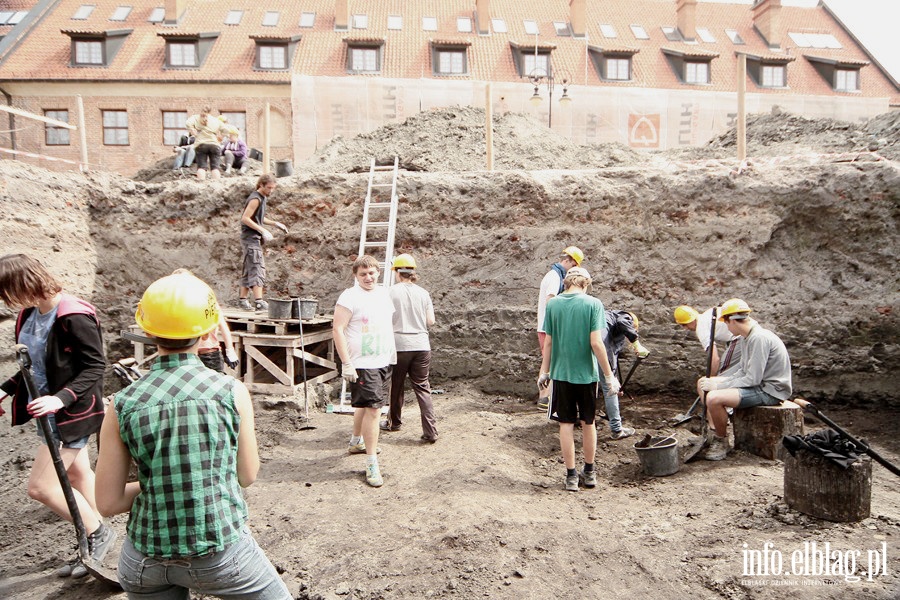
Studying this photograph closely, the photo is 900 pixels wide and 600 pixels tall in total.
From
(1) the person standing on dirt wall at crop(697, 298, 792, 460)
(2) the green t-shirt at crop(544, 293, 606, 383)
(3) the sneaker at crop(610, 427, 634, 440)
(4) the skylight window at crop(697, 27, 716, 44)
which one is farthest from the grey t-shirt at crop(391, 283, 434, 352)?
(4) the skylight window at crop(697, 27, 716, 44)

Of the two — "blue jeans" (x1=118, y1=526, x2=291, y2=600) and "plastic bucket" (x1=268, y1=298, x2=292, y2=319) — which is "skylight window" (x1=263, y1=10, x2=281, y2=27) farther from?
"blue jeans" (x1=118, y1=526, x2=291, y2=600)

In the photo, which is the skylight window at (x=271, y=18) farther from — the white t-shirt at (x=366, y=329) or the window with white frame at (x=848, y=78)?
the white t-shirt at (x=366, y=329)

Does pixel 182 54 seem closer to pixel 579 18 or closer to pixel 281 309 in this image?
pixel 579 18

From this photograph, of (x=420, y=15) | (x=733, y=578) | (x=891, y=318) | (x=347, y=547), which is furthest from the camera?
(x=420, y=15)

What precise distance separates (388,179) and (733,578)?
6.99m

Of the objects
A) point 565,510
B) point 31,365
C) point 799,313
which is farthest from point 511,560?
point 799,313

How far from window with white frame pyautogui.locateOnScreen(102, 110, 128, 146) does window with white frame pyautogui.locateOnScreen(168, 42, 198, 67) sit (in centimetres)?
291

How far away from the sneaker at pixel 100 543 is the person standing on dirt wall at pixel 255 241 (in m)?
4.21

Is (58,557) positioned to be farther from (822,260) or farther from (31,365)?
(822,260)

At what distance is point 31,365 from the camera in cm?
345

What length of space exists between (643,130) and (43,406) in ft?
64.4

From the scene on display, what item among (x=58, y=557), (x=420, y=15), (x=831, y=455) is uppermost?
(x=420, y=15)

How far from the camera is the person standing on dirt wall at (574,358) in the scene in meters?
4.98

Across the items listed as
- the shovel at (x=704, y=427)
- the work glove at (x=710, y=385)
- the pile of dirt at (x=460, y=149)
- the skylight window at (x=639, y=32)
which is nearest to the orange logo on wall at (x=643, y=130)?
the pile of dirt at (x=460, y=149)
